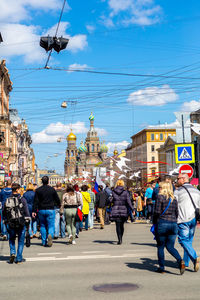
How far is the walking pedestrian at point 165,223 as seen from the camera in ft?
27.0

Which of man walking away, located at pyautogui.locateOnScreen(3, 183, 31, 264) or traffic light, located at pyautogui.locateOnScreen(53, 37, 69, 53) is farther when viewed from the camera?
traffic light, located at pyautogui.locateOnScreen(53, 37, 69, 53)

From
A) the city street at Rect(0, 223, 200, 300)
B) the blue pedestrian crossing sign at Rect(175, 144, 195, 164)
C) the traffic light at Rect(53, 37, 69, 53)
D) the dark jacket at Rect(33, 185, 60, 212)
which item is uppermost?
the traffic light at Rect(53, 37, 69, 53)

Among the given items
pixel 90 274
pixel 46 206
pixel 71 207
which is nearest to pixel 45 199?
pixel 46 206

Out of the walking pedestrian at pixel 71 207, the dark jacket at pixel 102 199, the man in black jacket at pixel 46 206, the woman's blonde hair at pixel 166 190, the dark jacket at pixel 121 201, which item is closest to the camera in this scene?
the woman's blonde hair at pixel 166 190

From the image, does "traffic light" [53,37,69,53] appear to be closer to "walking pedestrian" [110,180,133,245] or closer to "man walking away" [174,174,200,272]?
"walking pedestrian" [110,180,133,245]

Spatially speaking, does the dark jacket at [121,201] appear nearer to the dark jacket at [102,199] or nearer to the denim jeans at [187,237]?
the denim jeans at [187,237]

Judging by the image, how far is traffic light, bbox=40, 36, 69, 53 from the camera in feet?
45.8

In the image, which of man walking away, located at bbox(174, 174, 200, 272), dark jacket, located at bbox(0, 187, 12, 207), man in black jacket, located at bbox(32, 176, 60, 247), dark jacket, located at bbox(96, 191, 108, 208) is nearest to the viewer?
man walking away, located at bbox(174, 174, 200, 272)

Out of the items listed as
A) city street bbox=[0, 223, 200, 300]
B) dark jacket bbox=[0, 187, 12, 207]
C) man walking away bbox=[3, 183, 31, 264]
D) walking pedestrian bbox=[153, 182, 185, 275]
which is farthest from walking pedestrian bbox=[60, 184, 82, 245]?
walking pedestrian bbox=[153, 182, 185, 275]

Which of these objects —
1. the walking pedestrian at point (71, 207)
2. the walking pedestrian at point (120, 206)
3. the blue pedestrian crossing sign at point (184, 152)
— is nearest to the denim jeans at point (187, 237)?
the walking pedestrian at point (120, 206)

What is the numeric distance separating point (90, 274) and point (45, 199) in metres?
4.40

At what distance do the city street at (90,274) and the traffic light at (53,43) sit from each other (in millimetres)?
6054

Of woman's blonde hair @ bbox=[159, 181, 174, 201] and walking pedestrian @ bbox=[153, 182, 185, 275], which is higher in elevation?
woman's blonde hair @ bbox=[159, 181, 174, 201]

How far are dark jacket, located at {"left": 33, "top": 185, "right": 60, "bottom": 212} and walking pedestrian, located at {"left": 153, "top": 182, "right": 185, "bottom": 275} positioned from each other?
4.63m
